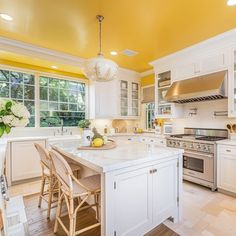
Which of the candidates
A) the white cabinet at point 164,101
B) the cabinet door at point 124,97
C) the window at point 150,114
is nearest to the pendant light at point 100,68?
the white cabinet at point 164,101

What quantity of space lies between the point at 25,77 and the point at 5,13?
1.81m

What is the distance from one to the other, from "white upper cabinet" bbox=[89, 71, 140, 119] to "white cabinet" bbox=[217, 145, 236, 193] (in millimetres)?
2684

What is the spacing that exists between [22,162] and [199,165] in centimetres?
347

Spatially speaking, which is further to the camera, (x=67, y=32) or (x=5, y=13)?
(x=67, y=32)

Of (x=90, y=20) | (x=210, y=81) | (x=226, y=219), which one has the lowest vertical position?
(x=226, y=219)

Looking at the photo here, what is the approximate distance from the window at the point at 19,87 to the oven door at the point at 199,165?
3.59 m

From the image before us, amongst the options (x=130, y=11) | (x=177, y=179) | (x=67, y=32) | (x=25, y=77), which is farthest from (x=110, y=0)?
(x=25, y=77)

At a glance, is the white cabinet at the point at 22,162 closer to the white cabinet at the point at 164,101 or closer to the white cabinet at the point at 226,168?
the white cabinet at the point at 164,101

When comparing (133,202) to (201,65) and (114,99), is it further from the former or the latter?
(114,99)

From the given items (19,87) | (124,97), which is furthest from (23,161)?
(124,97)

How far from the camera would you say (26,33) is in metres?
2.81

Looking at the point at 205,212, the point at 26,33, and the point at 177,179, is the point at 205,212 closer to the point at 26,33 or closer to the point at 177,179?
the point at 177,179

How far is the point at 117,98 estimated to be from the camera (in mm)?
4711

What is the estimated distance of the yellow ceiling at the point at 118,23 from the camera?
2100mm
